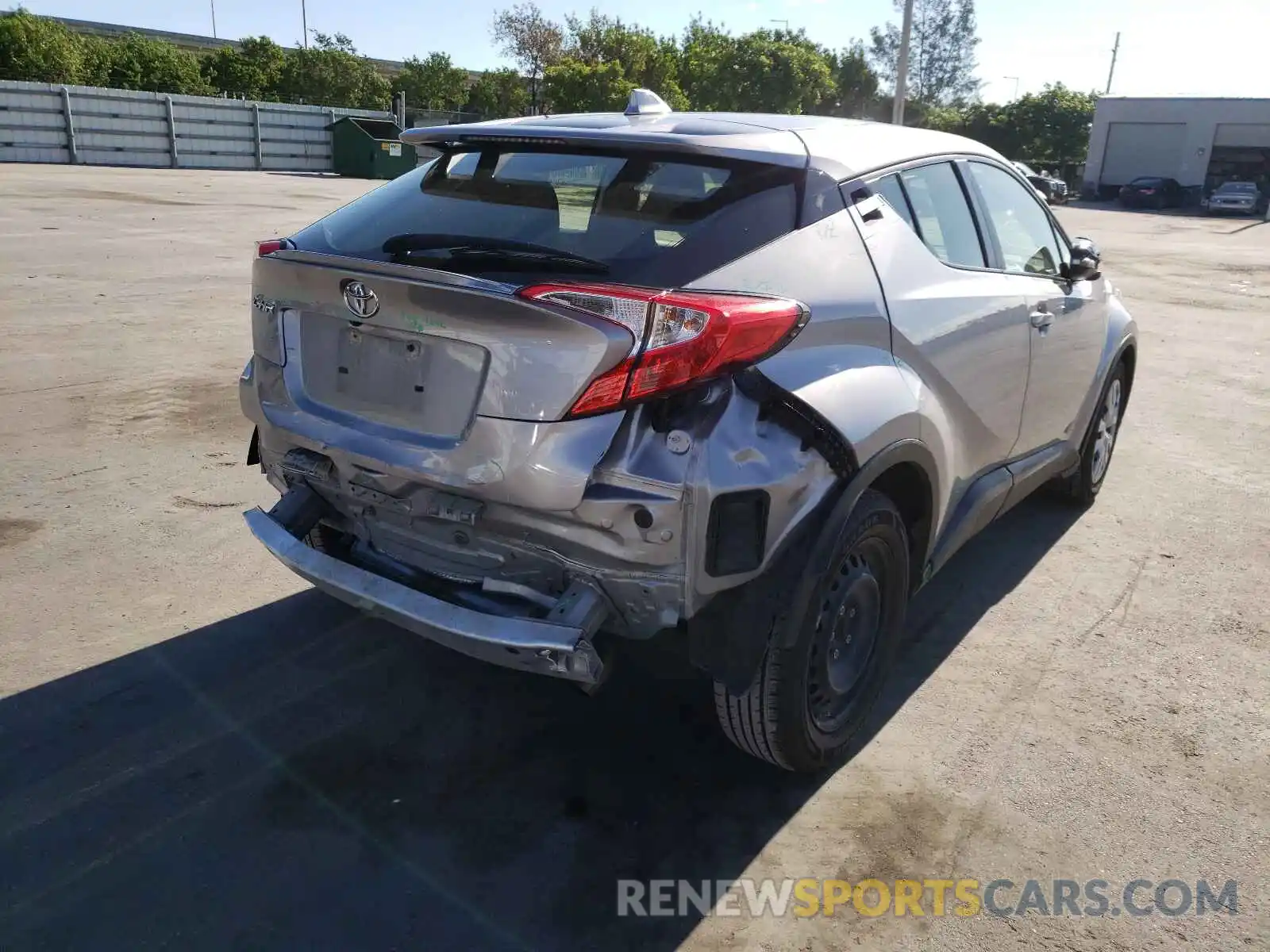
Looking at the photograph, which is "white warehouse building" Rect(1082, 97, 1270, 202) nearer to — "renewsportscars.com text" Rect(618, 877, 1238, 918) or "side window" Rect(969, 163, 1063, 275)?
"side window" Rect(969, 163, 1063, 275)

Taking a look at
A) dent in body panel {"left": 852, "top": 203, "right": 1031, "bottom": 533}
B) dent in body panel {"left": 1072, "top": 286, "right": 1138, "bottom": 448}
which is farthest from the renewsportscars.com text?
dent in body panel {"left": 1072, "top": 286, "right": 1138, "bottom": 448}

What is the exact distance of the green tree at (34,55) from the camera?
45000 millimetres

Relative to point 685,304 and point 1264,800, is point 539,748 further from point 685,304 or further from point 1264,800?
point 1264,800

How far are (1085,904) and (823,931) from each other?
0.70 m

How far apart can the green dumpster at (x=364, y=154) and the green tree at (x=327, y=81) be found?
18592mm

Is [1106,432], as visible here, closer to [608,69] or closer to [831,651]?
[831,651]

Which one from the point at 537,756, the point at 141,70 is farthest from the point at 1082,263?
the point at 141,70

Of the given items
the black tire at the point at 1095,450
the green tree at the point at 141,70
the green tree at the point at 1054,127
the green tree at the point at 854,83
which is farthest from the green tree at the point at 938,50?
the black tire at the point at 1095,450

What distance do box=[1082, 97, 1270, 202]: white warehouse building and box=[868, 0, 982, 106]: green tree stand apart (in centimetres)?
3657

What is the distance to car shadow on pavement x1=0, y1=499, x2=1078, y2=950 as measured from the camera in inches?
97.5

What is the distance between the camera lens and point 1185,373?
8.94m

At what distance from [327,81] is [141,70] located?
9.50 meters

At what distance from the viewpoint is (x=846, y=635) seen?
3.14m

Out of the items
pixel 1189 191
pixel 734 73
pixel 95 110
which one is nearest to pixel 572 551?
pixel 95 110
